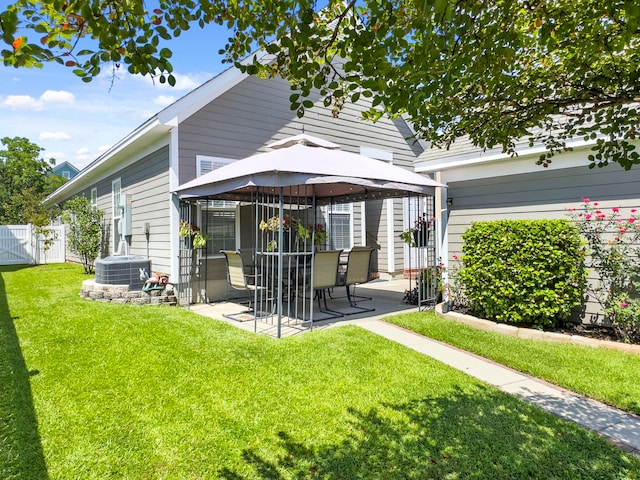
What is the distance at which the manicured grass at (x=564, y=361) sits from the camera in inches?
141

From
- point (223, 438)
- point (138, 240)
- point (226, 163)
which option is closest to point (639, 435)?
point (223, 438)

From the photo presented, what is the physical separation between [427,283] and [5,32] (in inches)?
269

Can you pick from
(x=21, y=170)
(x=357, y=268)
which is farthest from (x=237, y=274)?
(x=21, y=170)

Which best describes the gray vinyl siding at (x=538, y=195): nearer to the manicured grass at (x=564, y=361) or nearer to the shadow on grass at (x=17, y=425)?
the manicured grass at (x=564, y=361)

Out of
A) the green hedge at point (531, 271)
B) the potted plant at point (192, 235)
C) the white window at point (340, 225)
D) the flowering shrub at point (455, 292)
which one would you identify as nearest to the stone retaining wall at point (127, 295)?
the potted plant at point (192, 235)

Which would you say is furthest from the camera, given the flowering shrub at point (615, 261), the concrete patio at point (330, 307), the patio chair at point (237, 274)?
the patio chair at point (237, 274)

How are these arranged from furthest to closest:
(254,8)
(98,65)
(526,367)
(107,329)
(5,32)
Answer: (107,329) → (526,367) → (254,8) → (98,65) → (5,32)

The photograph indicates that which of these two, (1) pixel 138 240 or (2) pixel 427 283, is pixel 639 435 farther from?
(1) pixel 138 240

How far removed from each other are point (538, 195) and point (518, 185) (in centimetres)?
34

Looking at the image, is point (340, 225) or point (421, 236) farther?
point (340, 225)

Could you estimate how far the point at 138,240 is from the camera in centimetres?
940

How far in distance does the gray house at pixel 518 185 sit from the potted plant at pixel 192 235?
430 cm

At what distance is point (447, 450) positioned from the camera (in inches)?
105

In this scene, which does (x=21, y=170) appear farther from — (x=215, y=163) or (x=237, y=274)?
(x=237, y=274)
